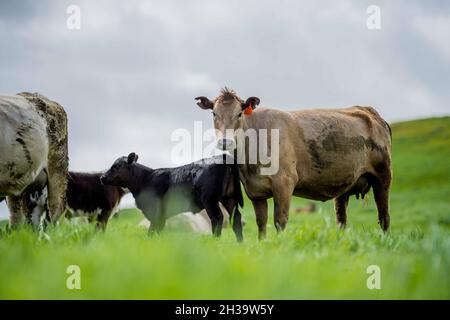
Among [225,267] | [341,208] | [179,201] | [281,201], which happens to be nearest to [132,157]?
[179,201]

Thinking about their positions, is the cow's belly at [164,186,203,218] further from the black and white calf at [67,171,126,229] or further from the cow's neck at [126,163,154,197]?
the black and white calf at [67,171,126,229]

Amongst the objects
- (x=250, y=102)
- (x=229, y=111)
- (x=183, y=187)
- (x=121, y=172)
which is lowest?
(x=183, y=187)

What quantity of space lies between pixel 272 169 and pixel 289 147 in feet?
1.91

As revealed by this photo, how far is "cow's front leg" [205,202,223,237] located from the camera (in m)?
11.3

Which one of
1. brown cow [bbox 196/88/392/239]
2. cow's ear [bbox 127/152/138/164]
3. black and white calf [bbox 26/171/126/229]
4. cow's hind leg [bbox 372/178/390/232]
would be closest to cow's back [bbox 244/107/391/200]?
brown cow [bbox 196/88/392/239]

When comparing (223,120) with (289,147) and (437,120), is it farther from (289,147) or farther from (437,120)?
(437,120)

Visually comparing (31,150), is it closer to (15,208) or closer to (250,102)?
(15,208)

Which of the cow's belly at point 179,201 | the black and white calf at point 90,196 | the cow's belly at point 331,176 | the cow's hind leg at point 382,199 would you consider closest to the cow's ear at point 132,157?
the cow's belly at point 179,201

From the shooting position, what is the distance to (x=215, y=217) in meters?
11.3

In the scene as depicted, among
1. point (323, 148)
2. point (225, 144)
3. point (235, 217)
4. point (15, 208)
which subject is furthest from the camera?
point (235, 217)

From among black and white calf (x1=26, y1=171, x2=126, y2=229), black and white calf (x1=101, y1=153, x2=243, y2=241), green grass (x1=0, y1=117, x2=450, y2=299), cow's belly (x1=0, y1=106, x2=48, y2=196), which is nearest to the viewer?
green grass (x1=0, y1=117, x2=450, y2=299)

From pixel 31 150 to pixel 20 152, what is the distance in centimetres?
27

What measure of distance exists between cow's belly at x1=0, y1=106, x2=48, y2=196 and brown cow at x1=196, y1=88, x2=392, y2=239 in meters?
2.90

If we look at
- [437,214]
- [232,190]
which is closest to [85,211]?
[232,190]
